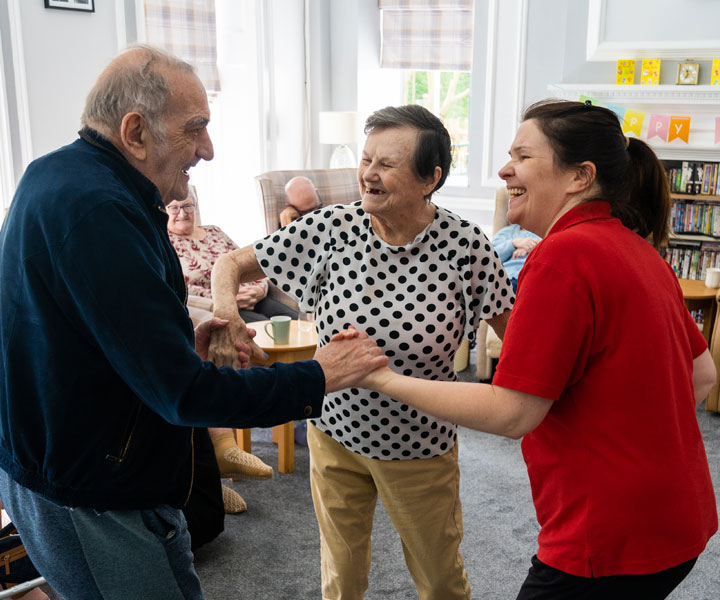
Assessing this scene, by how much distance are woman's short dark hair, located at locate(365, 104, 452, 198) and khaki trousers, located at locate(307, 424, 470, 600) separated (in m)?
0.65

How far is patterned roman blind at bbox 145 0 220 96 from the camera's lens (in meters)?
4.49

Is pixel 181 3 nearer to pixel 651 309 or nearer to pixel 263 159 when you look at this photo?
pixel 263 159

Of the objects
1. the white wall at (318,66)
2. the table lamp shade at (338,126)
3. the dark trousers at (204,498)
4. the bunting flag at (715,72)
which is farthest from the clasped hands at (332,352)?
the bunting flag at (715,72)

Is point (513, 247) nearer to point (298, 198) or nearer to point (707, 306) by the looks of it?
point (707, 306)

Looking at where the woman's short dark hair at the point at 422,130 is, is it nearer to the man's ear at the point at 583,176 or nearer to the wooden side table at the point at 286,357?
the man's ear at the point at 583,176

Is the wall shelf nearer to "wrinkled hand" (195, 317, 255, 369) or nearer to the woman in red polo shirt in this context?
the woman in red polo shirt

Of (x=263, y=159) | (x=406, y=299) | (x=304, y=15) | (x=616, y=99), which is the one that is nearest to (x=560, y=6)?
(x=616, y=99)

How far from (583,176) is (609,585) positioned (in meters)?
0.64

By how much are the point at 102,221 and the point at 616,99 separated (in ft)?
14.8

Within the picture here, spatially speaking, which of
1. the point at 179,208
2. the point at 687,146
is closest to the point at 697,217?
the point at 687,146

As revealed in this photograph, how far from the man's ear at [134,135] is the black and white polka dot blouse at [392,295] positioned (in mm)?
537

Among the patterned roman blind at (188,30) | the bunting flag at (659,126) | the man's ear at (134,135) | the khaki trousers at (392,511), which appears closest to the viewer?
the man's ear at (134,135)

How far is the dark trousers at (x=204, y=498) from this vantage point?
2391mm

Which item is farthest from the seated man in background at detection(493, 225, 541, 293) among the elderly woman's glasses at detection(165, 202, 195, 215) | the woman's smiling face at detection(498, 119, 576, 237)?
the woman's smiling face at detection(498, 119, 576, 237)
